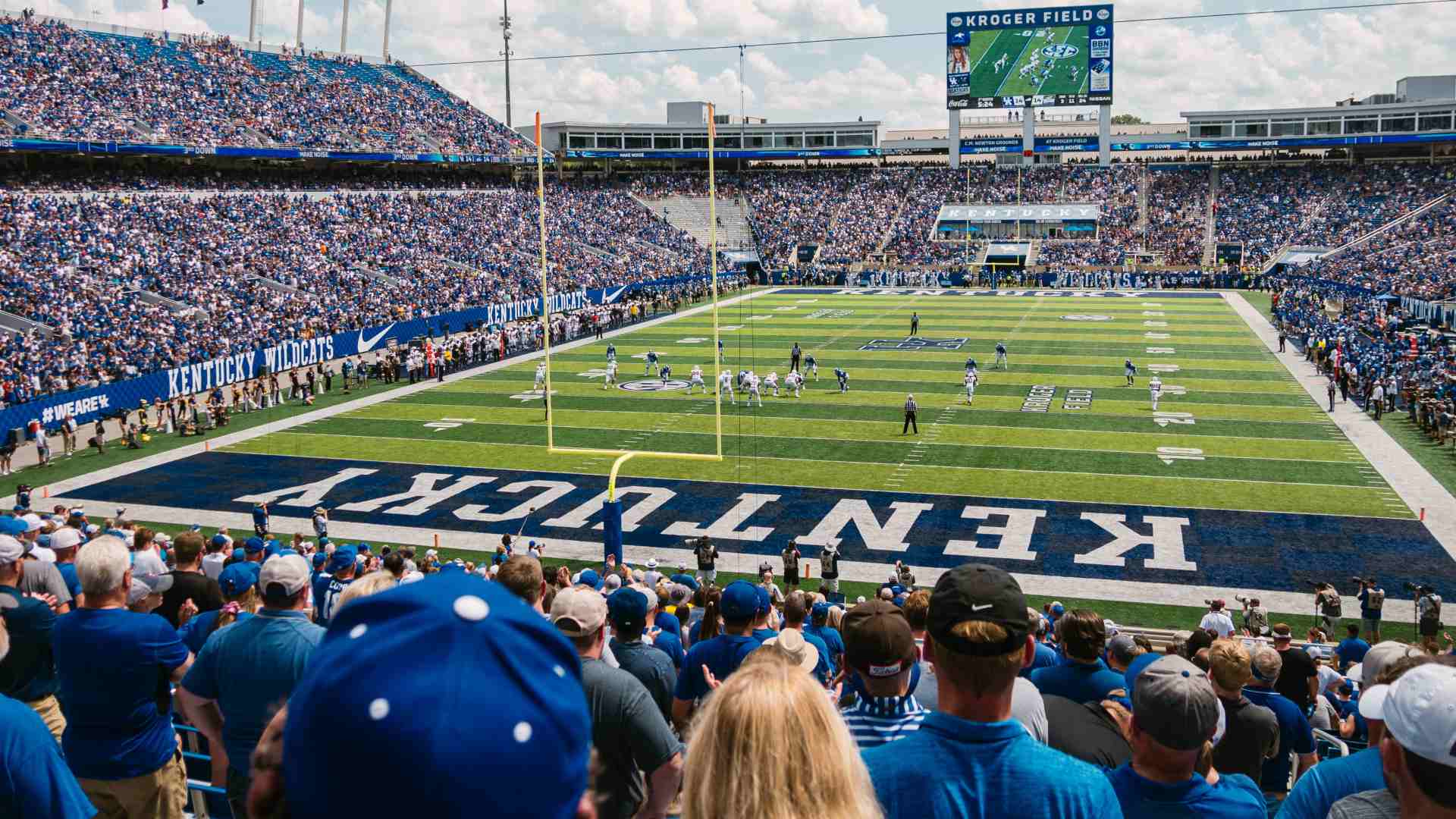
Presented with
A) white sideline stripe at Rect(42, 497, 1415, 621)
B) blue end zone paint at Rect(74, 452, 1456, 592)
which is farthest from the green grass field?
white sideline stripe at Rect(42, 497, 1415, 621)

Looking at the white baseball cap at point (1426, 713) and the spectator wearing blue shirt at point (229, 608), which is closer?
the white baseball cap at point (1426, 713)

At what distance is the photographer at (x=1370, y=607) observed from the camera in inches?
538

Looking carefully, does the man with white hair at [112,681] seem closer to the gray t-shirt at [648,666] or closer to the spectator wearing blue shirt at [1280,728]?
the gray t-shirt at [648,666]

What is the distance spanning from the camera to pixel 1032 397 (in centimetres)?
2898

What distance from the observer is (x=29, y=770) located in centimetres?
295

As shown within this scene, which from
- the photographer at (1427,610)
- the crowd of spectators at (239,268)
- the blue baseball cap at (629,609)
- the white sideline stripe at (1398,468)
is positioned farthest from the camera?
the crowd of spectators at (239,268)

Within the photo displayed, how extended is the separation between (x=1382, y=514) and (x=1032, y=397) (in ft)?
35.9

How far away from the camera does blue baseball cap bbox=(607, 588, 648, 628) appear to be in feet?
16.6

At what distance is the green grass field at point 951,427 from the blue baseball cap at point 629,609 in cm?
1607

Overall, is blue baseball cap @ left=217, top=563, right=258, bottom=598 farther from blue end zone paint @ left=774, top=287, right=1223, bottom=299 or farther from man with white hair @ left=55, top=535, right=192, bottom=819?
blue end zone paint @ left=774, top=287, right=1223, bottom=299

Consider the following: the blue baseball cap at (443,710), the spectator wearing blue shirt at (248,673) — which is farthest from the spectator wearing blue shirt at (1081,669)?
the blue baseball cap at (443,710)

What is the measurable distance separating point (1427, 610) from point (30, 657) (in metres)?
12.2

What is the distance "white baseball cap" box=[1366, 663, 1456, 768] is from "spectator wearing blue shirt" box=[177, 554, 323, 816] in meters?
3.44

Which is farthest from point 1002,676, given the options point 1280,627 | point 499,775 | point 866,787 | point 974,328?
point 974,328
